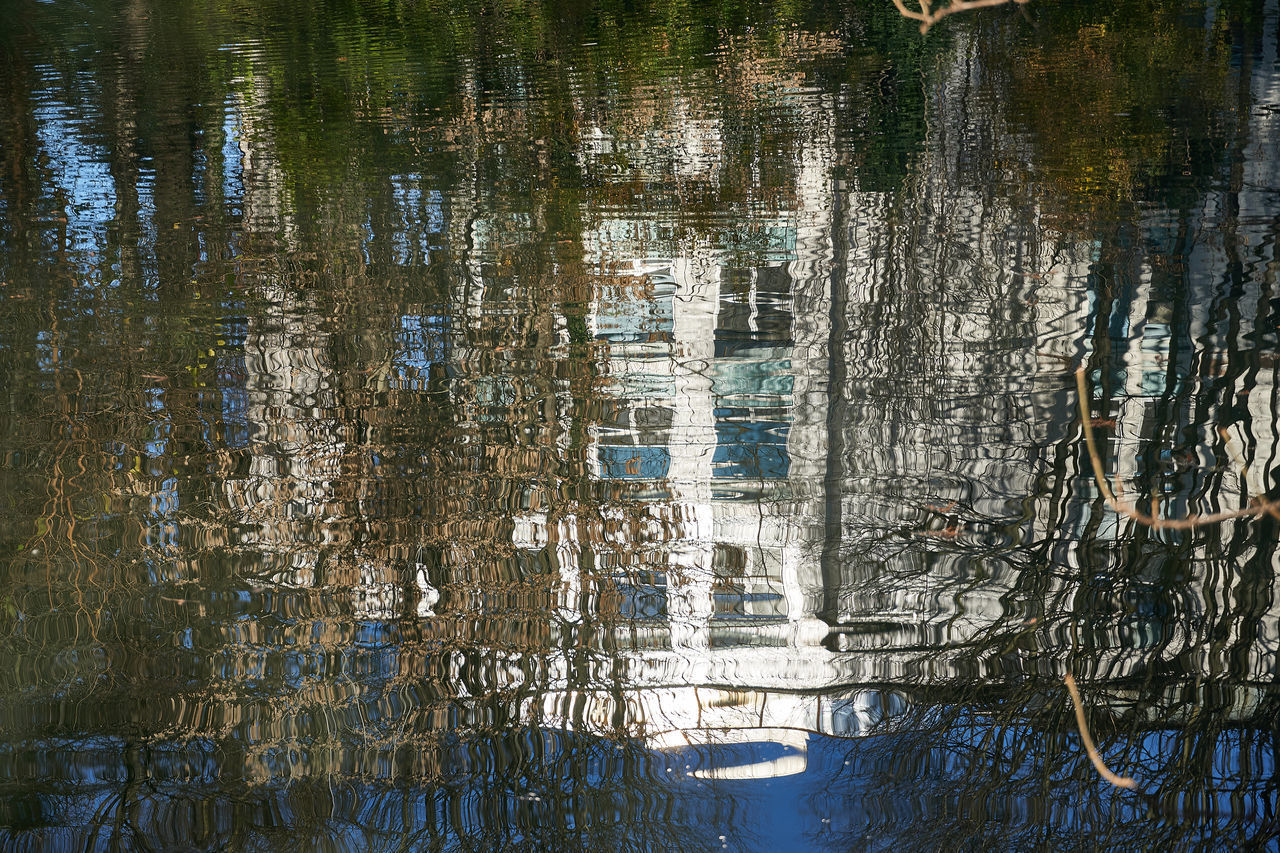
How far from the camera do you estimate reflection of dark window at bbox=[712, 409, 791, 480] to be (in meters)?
2.88

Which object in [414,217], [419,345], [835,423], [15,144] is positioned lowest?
[835,423]

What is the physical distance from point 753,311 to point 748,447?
91cm

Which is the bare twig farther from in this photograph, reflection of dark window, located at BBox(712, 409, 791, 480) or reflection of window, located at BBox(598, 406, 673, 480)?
reflection of window, located at BBox(598, 406, 673, 480)

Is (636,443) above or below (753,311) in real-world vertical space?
below

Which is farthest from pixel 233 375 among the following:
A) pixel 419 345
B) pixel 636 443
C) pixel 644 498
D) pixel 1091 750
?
pixel 1091 750

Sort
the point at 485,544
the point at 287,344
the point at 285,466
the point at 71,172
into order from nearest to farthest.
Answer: the point at 485,544 → the point at 285,466 → the point at 287,344 → the point at 71,172

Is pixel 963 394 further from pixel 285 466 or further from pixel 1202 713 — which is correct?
pixel 285 466

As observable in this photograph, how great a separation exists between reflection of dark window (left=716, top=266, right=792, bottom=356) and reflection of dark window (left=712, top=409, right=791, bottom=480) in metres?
0.44

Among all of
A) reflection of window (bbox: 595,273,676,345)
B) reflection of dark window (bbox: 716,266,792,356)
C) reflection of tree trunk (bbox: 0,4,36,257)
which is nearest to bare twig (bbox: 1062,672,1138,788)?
reflection of dark window (bbox: 716,266,792,356)

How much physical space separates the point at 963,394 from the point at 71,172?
4723mm

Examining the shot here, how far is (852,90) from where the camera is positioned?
6781mm

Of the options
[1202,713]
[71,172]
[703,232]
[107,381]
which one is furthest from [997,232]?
[71,172]

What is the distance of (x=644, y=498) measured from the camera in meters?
2.79

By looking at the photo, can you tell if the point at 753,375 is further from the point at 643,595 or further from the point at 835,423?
the point at 643,595
